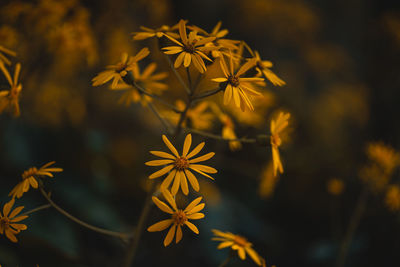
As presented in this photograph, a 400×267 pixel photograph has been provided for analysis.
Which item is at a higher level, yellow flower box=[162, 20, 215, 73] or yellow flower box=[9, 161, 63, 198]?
yellow flower box=[162, 20, 215, 73]

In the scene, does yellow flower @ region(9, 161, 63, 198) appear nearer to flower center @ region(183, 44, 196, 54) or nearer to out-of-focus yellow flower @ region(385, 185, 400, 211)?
flower center @ region(183, 44, 196, 54)

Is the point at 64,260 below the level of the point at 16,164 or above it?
below

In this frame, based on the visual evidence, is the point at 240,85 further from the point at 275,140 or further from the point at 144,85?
the point at 144,85

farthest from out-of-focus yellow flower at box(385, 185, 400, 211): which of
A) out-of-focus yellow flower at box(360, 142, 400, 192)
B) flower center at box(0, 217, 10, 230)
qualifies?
flower center at box(0, 217, 10, 230)

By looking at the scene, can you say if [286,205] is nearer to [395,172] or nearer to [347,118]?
[395,172]

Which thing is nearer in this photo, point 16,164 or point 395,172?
point 16,164

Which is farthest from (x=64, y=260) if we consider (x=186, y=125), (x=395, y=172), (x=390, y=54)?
(x=390, y=54)

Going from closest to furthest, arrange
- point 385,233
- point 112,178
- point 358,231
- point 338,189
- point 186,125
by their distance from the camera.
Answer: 1. point 186,125
2. point 338,189
3. point 385,233
4. point 358,231
5. point 112,178

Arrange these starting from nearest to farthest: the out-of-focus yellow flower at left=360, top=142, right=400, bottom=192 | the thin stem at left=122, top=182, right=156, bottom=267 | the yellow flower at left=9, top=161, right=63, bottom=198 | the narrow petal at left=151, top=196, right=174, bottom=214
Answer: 1. the narrow petal at left=151, top=196, right=174, bottom=214
2. the yellow flower at left=9, top=161, right=63, bottom=198
3. the thin stem at left=122, top=182, right=156, bottom=267
4. the out-of-focus yellow flower at left=360, top=142, right=400, bottom=192
